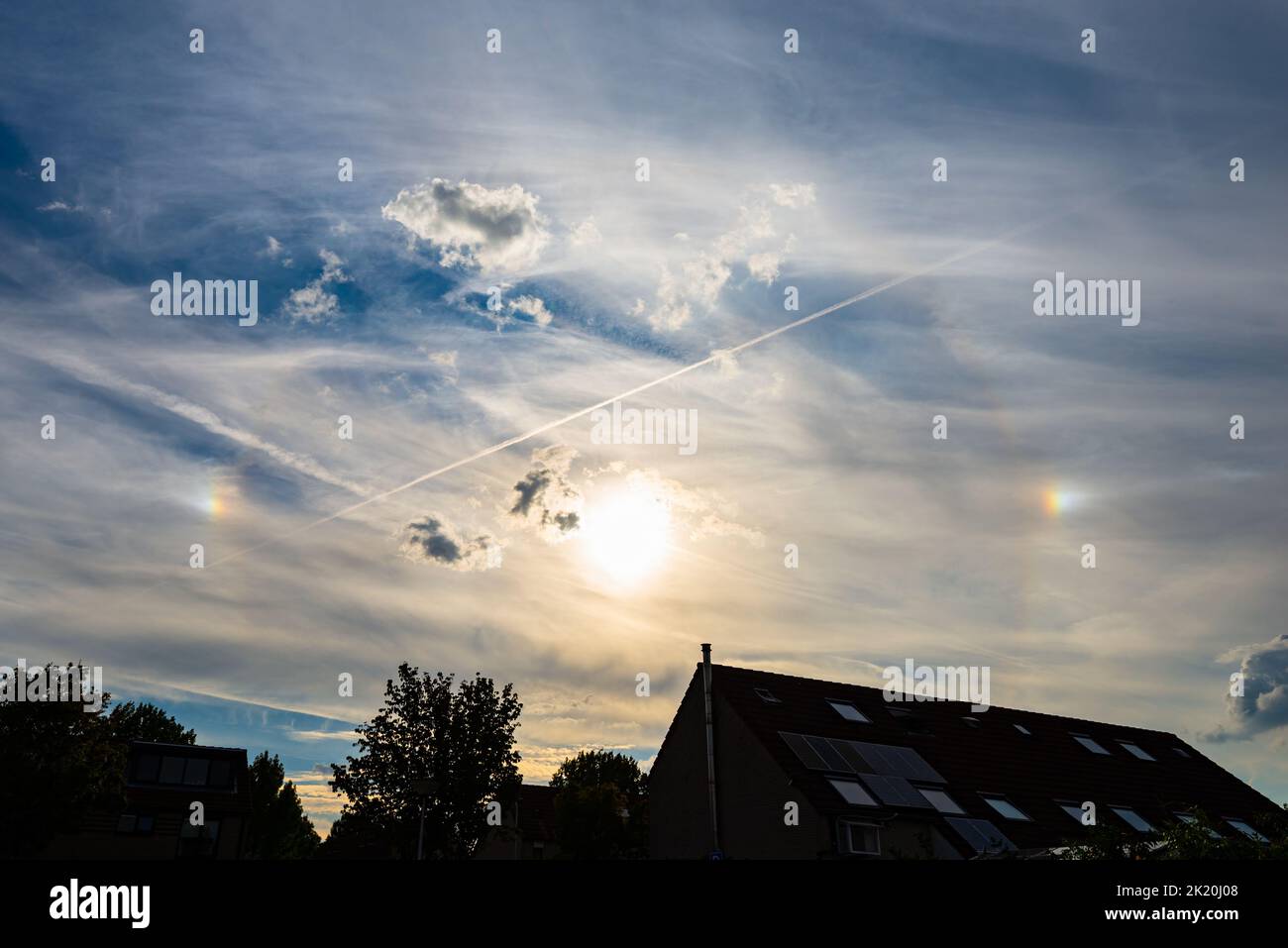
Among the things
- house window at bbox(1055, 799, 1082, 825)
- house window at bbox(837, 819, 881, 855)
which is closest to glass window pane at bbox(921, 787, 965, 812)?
house window at bbox(837, 819, 881, 855)

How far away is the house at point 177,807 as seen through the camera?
1913 inches

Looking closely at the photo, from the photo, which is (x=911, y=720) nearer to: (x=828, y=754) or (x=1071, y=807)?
(x=1071, y=807)

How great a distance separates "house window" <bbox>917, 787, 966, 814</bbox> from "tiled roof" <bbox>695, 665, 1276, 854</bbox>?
440 mm

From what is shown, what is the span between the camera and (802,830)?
3131 cm

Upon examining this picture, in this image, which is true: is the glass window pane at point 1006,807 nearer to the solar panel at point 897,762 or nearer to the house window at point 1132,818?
the solar panel at point 897,762

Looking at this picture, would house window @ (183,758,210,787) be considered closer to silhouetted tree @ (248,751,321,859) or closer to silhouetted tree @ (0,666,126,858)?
silhouetted tree @ (0,666,126,858)

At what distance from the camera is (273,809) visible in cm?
10156

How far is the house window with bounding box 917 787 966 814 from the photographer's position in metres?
33.6

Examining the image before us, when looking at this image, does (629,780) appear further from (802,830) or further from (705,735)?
(802,830)

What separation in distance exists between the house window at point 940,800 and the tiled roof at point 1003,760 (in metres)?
0.44

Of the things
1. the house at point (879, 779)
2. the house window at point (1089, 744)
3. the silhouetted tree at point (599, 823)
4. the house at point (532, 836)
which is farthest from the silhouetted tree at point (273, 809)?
the house window at point (1089, 744)

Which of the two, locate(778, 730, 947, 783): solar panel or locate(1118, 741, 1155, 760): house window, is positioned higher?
locate(778, 730, 947, 783): solar panel
